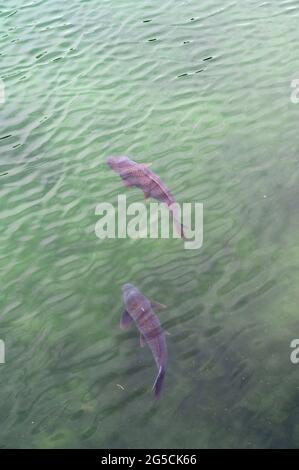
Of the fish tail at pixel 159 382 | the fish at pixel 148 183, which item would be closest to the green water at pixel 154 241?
the fish tail at pixel 159 382

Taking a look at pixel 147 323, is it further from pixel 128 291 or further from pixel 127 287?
pixel 127 287

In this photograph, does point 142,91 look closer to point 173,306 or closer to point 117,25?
point 117,25

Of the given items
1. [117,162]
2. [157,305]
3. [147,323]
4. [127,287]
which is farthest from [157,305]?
[117,162]

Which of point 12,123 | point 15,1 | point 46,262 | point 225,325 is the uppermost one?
point 15,1

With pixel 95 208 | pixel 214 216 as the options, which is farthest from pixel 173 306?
pixel 95 208

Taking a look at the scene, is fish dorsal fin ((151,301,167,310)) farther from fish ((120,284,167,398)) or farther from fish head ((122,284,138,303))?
fish head ((122,284,138,303))

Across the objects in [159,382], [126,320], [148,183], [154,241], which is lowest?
[159,382]

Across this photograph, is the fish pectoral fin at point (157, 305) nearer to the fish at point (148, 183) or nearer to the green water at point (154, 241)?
the green water at point (154, 241)
